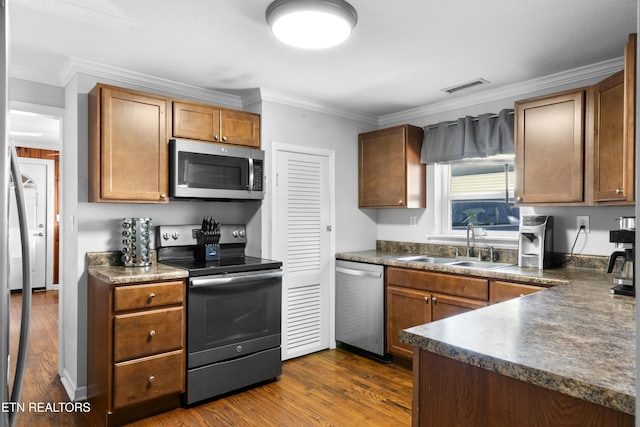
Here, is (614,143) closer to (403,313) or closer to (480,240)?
(480,240)

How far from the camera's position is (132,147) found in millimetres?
2746

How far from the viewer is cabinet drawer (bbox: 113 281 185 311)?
2367 mm

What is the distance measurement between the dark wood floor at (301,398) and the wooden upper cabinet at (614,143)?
179 centimetres

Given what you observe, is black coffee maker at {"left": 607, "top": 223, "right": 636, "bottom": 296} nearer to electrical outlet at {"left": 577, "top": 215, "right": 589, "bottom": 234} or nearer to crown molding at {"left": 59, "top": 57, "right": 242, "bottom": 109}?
electrical outlet at {"left": 577, "top": 215, "right": 589, "bottom": 234}

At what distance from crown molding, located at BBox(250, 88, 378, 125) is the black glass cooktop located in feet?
4.41

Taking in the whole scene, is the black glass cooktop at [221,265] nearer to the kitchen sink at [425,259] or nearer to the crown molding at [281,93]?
the kitchen sink at [425,259]

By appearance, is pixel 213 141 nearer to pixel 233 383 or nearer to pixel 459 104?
pixel 233 383

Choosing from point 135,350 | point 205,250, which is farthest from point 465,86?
point 135,350

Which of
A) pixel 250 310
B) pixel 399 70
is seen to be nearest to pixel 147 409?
pixel 250 310

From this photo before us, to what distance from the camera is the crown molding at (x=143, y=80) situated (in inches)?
109

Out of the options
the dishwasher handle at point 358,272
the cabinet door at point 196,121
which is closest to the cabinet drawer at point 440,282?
the dishwasher handle at point 358,272

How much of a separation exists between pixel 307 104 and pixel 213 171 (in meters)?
1.11

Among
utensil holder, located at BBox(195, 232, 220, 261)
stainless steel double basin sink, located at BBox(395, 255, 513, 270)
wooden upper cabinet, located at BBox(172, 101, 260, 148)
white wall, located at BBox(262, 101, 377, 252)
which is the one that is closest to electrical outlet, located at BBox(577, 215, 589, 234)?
stainless steel double basin sink, located at BBox(395, 255, 513, 270)

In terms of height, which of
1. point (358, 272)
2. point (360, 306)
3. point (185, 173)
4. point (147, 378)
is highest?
point (185, 173)
